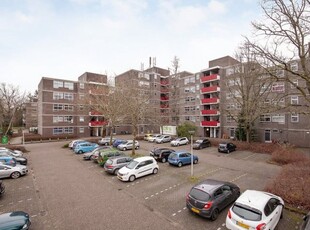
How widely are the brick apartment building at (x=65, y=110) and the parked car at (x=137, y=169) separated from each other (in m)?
30.0

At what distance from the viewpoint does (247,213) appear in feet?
27.1

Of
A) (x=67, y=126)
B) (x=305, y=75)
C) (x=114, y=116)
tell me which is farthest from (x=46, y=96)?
(x=305, y=75)

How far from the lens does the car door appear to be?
26.9 feet

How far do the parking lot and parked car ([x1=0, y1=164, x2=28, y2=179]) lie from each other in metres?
0.66

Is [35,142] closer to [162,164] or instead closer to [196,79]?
[162,164]

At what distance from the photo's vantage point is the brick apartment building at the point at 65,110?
1748 inches

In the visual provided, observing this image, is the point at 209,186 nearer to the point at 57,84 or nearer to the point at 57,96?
the point at 57,96

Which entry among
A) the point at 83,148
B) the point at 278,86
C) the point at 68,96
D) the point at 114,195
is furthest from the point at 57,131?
the point at 278,86

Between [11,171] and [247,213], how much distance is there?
710 inches

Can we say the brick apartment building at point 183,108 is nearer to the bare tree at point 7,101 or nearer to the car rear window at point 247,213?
the bare tree at point 7,101

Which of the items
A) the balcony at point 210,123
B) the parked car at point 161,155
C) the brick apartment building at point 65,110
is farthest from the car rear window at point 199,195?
the brick apartment building at point 65,110

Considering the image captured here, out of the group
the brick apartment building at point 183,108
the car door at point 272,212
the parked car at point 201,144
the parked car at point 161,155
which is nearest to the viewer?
the car door at point 272,212

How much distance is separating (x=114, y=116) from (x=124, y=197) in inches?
751

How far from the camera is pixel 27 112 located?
235 feet
